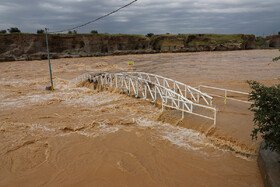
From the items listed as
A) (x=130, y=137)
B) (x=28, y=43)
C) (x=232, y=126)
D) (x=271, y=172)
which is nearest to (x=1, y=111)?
(x=130, y=137)

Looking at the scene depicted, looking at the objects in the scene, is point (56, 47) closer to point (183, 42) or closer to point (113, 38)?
point (113, 38)

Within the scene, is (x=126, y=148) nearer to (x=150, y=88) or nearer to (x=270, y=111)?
(x=270, y=111)

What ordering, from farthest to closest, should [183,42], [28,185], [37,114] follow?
[183,42], [37,114], [28,185]

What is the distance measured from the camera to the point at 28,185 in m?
8.28

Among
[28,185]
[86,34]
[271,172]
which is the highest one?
[86,34]

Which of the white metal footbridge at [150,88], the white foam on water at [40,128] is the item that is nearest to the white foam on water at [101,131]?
the white foam on water at [40,128]

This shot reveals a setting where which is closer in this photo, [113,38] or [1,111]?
[1,111]

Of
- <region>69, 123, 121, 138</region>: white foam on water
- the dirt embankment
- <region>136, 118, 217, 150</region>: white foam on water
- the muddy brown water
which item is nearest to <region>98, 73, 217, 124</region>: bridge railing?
the muddy brown water

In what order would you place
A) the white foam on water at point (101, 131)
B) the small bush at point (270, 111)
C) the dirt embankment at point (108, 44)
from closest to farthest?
the small bush at point (270, 111) < the white foam on water at point (101, 131) < the dirt embankment at point (108, 44)

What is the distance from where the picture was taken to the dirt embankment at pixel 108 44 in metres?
65.6

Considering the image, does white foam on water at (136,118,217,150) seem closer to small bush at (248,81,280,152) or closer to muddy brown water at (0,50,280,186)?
muddy brown water at (0,50,280,186)

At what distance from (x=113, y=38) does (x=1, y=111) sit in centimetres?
6176

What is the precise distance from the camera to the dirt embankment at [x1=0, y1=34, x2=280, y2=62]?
6556 cm

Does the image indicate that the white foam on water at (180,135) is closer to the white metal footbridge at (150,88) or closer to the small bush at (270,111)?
the white metal footbridge at (150,88)
